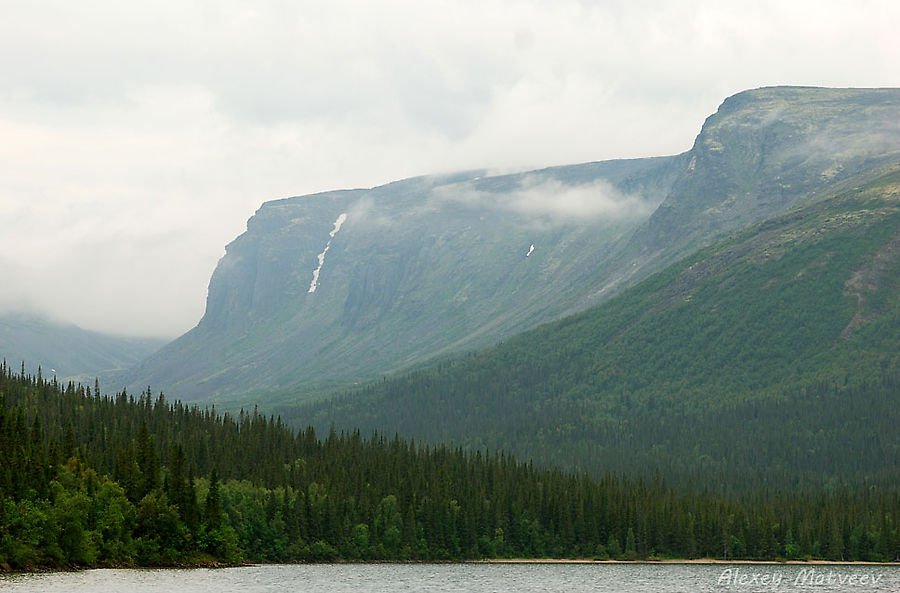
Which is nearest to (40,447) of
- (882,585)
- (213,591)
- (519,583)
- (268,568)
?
(268,568)

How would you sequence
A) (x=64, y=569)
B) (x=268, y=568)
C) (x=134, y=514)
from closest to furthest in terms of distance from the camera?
(x=64, y=569)
(x=134, y=514)
(x=268, y=568)

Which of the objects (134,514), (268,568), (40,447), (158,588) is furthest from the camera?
(268,568)

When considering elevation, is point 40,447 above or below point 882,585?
above

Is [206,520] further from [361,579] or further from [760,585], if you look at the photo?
[760,585]

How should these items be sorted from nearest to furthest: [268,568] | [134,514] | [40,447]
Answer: [134,514], [40,447], [268,568]

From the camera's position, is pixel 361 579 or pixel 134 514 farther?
pixel 361 579

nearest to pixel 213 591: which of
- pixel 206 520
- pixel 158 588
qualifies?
pixel 158 588

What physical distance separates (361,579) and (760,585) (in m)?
59.3

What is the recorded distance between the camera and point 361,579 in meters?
186

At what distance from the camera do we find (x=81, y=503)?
163 meters

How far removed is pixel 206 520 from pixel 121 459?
16.5m

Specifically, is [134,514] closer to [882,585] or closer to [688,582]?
[688,582]

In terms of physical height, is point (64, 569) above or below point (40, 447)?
below

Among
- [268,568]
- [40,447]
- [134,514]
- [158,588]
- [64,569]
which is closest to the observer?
[158,588]
